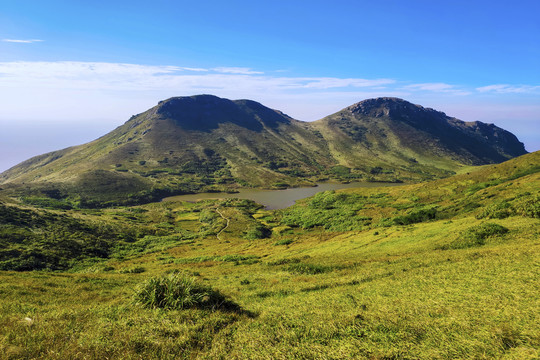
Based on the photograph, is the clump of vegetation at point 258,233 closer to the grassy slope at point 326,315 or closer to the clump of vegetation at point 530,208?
the grassy slope at point 326,315

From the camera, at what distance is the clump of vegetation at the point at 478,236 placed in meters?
24.0

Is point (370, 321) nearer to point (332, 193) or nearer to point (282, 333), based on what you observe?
point (282, 333)

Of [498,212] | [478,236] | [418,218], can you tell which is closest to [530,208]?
[498,212]

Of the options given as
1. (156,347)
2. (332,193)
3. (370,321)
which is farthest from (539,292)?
(332,193)

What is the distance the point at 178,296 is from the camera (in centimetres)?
1184

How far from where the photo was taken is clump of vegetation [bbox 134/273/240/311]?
11.6 metres

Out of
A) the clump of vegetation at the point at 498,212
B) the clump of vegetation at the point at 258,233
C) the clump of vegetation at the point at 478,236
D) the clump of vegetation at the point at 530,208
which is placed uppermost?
the clump of vegetation at the point at 530,208

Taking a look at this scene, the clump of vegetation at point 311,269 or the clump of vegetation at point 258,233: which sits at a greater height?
the clump of vegetation at point 311,269

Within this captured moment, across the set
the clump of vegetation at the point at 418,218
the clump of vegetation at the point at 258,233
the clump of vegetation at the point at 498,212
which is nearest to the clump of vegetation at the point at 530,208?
the clump of vegetation at the point at 498,212

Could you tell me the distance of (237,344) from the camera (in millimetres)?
8430

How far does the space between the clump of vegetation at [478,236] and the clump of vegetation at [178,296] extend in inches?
898

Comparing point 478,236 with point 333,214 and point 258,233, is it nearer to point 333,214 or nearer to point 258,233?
point 333,214

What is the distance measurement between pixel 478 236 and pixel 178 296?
2749 centimetres

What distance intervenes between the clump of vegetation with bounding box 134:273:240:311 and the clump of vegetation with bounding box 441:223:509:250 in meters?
22.8
